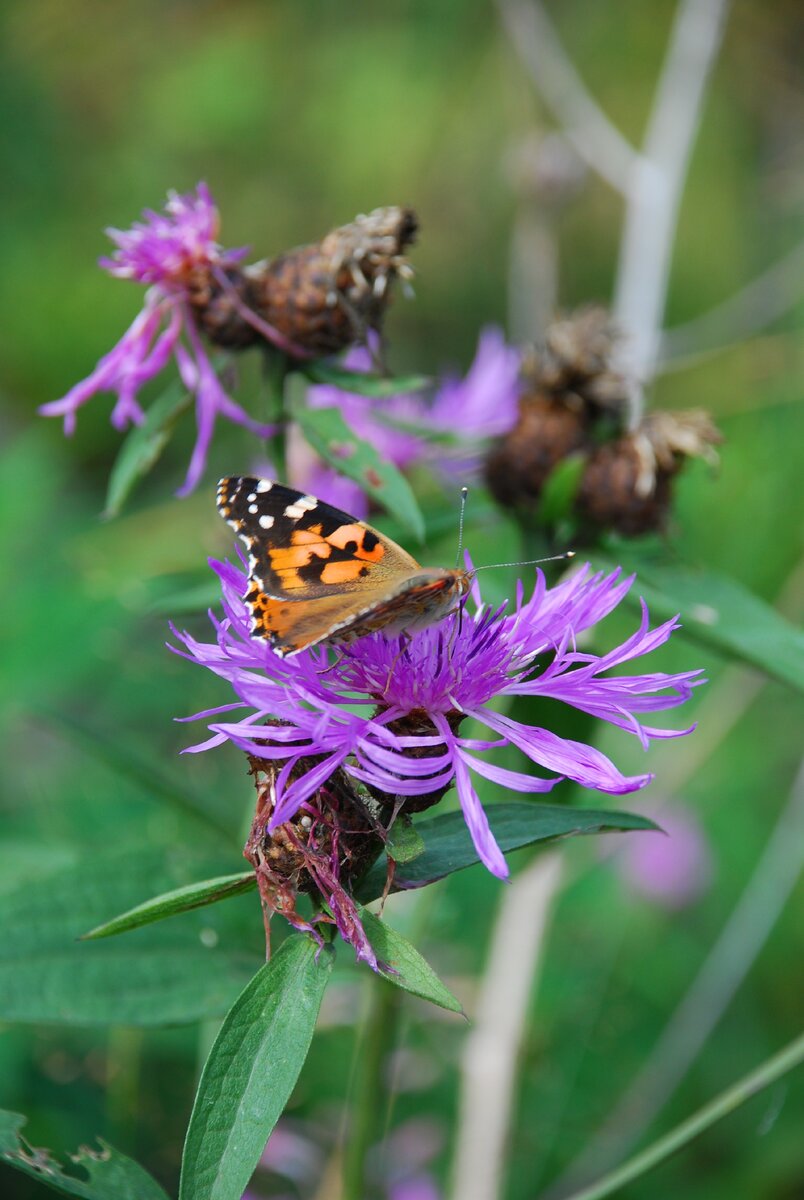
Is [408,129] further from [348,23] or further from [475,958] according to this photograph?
[475,958]

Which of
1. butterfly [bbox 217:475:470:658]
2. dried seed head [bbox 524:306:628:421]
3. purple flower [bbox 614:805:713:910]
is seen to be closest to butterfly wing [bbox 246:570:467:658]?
butterfly [bbox 217:475:470:658]

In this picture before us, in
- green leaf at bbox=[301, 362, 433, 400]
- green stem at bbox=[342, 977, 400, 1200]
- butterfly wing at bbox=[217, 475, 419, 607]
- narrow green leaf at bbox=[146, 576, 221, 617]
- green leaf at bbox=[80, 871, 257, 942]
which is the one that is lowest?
green stem at bbox=[342, 977, 400, 1200]

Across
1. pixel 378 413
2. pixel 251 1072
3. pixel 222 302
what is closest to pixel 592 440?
pixel 378 413

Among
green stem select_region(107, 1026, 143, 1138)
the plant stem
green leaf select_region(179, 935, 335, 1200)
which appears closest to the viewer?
green leaf select_region(179, 935, 335, 1200)

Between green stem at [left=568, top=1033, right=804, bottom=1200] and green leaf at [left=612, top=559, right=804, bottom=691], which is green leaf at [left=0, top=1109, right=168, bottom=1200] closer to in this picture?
green stem at [left=568, top=1033, right=804, bottom=1200]

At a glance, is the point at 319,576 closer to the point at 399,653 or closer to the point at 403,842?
the point at 399,653

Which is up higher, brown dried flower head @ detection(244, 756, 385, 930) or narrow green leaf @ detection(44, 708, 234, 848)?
brown dried flower head @ detection(244, 756, 385, 930)
